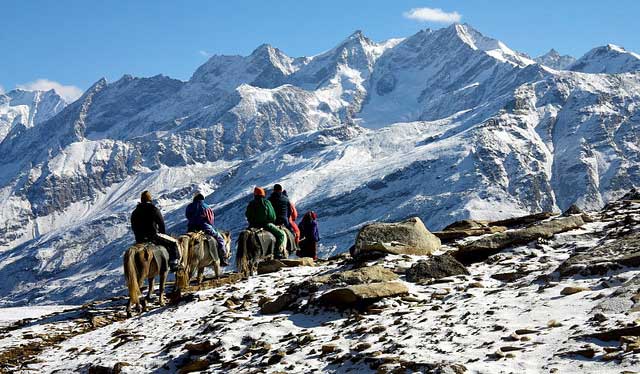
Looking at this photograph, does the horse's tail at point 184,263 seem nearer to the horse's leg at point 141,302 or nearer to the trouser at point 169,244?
the trouser at point 169,244

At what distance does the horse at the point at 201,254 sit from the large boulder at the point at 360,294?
9.41 meters

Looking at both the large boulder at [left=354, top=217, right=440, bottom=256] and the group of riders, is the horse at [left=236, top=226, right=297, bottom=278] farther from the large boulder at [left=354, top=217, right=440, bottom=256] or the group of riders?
the large boulder at [left=354, top=217, right=440, bottom=256]

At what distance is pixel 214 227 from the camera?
27.9m

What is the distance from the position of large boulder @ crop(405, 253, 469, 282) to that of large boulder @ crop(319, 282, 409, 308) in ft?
4.73

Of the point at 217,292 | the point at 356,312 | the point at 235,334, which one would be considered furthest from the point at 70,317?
the point at 356,312

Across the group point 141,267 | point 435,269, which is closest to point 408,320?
point 435,269

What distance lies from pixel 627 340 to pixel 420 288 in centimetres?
711

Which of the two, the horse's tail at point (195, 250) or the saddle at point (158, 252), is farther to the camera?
the horse's tail at point (195, 250)

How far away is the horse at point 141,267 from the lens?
2214 cm

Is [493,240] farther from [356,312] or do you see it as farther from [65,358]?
[65,358]

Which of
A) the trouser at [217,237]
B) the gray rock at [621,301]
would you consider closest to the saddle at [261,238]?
the trouser at [217,237]

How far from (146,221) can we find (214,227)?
4.64 metres

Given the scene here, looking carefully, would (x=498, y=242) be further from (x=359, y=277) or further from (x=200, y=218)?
(x=200, y=218)

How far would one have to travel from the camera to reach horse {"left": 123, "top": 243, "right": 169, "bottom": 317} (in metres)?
22.1
